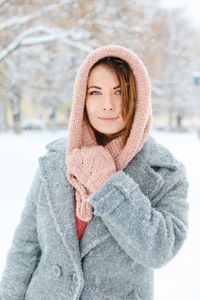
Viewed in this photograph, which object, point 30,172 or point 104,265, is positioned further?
point 30,172

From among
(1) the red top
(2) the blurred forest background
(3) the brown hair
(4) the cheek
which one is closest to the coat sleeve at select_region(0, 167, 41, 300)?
(1) the red top

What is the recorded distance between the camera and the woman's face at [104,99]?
139 cm

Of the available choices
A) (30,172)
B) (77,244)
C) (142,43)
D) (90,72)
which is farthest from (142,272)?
(142,43)

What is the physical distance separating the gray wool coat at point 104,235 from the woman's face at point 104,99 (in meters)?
0.16

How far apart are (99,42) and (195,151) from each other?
584 cm

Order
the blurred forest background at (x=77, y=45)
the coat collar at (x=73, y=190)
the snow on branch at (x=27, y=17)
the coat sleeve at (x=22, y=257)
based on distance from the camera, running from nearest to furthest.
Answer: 1. the coat collar at (x=73, y=190)
2. the coat sleeve at (x=22, y=257)
3. the snow on branch at (x=27, y=17)
4. the blurred forest background at (x=77, y=45)

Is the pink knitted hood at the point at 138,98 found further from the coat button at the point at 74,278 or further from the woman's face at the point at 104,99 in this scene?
the coat button at the point at 74,278

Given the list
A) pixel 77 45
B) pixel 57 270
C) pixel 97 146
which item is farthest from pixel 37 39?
pixel 57 270

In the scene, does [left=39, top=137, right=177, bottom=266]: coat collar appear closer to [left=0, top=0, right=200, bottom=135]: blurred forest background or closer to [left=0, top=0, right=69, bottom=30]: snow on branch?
[left=0, top=0, right=200, bottom=135]: blurred forest background

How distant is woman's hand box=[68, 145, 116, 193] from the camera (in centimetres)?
128

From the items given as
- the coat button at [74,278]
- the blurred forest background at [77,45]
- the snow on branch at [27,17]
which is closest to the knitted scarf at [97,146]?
the coat button at [74,278]

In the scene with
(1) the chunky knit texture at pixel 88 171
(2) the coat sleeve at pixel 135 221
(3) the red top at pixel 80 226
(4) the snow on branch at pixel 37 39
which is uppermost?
(4) the snow on branch at pixel 37 39

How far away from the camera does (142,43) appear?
1072 centimetres

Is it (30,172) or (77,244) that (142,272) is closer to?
(77,244)
